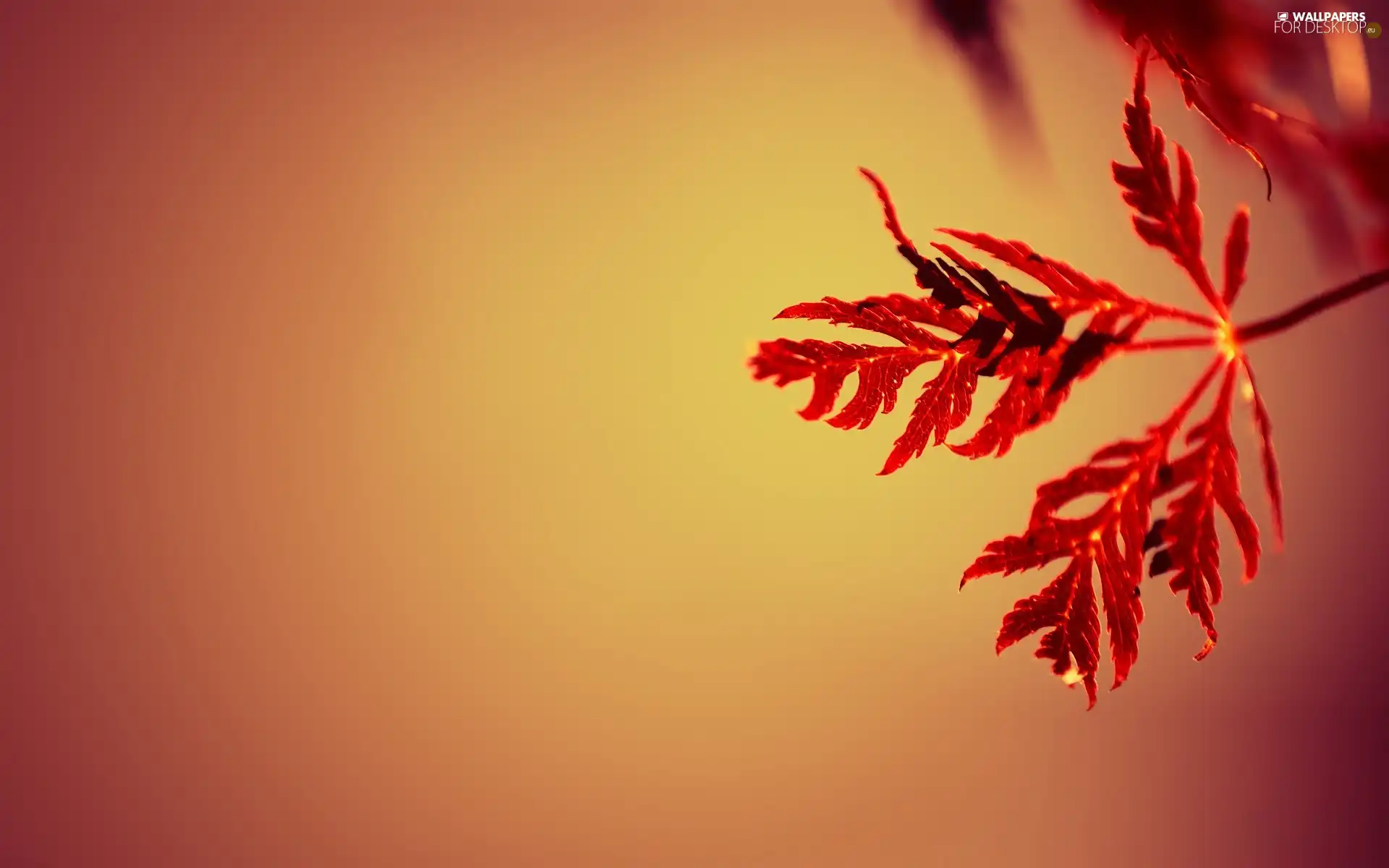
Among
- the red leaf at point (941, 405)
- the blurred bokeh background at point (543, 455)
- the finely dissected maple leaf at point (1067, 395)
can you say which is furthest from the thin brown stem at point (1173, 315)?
the blurred bokeh background at point (543, 455)

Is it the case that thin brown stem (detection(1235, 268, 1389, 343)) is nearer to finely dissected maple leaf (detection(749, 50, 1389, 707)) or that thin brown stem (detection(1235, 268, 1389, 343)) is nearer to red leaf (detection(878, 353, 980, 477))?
finely dissected maple leaf (detection(749, 50, 1389, 707))

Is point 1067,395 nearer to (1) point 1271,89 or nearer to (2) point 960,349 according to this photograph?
(2) point 960,349

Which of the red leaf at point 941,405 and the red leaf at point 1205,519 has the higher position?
the red leaf at point 941,405

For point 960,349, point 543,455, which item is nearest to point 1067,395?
point 960,349

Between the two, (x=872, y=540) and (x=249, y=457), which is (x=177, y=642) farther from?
(x=872, y=540)

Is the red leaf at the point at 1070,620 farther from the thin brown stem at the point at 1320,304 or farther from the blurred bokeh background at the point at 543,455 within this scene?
the blurred bokeh background at the point at 543,455

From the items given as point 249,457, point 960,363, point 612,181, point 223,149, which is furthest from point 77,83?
point 960,363
